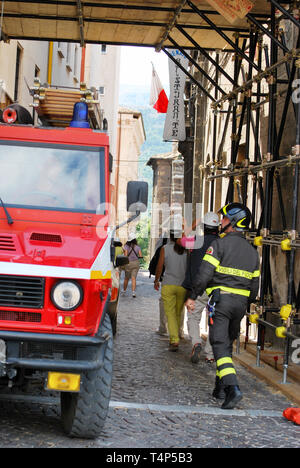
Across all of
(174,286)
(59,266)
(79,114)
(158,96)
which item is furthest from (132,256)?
(59,266)

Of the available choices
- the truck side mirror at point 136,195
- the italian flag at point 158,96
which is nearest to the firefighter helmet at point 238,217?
the truck side mirror at point 136,195

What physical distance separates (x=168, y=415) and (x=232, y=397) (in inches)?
29.6

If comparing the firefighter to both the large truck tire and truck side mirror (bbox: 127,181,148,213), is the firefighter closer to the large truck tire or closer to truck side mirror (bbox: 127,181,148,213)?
truck side mirror (bbox: 127,181,148,213)

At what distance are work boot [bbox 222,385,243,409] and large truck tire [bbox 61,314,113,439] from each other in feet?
6.41

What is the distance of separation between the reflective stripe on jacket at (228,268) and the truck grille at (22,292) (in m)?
2.56

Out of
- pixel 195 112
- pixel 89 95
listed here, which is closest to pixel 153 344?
pixel 89 95

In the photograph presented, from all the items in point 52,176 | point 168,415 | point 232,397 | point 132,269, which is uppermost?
point 52,176

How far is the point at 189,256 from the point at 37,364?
5.73m

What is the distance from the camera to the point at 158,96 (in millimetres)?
24719

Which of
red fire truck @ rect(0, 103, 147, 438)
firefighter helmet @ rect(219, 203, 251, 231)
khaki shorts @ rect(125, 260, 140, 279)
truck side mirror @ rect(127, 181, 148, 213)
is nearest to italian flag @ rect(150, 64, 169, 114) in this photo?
khaki shorts @ rect(125, 260, 140, 279)

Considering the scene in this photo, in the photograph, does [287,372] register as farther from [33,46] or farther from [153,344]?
[33,46]

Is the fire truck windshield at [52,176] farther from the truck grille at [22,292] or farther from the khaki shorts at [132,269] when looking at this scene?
the khaki shorts at [132,269]

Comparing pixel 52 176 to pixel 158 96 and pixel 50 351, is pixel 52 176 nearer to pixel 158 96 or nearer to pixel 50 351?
pixel 50 351
